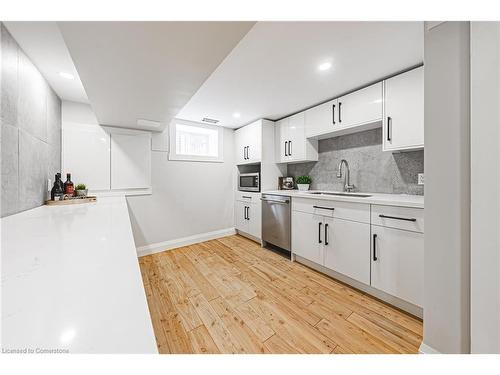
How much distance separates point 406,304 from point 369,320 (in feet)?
1.18

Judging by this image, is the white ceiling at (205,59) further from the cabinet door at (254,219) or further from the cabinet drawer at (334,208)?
the cabinet door at (254,219)

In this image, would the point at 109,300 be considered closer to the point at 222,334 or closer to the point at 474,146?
the point at 222,334

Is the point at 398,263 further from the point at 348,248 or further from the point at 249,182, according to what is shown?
the point at 249,182

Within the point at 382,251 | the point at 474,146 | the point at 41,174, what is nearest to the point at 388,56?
the point at 474,146

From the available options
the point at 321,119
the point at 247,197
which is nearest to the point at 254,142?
the point at 247,197

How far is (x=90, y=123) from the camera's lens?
8.20 ft

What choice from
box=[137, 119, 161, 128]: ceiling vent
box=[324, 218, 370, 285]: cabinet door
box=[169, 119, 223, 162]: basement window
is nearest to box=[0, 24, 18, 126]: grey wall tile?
box=[137, 119, 161, 128]: ceiling vent

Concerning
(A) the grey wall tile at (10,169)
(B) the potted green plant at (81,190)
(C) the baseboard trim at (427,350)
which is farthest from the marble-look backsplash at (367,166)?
(A) the grey wall tile at (10,169)

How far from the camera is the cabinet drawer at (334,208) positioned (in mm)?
1822

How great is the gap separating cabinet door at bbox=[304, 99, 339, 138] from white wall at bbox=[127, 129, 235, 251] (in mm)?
1620

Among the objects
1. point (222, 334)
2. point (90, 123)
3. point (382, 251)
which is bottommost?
point (222, 334)

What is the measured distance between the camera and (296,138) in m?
2.94

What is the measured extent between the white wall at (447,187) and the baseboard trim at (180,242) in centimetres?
296
